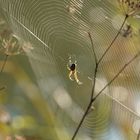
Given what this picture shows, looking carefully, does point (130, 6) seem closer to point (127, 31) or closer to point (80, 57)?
point (127, 31)

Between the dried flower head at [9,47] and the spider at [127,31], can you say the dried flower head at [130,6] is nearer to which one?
the spider at [127,31]

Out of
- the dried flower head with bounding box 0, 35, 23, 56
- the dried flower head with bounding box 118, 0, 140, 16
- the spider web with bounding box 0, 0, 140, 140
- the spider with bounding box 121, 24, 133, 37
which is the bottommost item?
the spider web with bounding box 0, 0, 140, 140

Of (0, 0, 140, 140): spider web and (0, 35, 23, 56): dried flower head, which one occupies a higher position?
(0, 35, 23, 56): dried flower head

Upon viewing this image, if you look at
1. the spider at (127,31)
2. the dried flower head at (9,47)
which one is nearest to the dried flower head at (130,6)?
the spider at (127,31)

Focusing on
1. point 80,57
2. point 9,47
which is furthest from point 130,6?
point 80,57

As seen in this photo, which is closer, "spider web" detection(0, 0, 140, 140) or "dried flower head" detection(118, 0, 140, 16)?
"dried flower head" detection(118, 0, 140, 16)

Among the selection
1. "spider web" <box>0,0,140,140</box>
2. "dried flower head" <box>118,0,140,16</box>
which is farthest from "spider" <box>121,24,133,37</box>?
"spider web" <box>0,0,140,140</box>

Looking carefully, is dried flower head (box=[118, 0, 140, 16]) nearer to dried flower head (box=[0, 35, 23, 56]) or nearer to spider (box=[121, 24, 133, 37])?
spider (box=[121, 24, 133, 37])
